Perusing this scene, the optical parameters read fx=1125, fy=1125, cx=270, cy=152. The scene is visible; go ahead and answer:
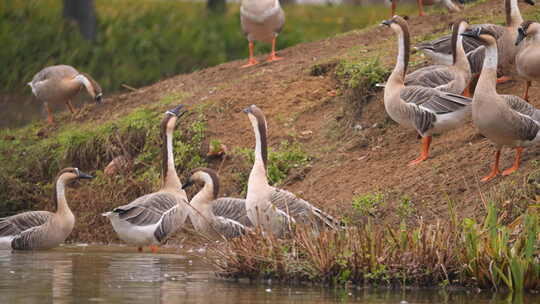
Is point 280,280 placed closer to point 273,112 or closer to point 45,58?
point 273,112

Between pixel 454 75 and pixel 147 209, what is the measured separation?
388cm

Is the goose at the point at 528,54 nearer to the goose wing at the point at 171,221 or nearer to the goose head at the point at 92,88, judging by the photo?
the goose wing at the point at 171,221

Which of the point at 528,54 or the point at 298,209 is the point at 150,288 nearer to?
the point at 298,209

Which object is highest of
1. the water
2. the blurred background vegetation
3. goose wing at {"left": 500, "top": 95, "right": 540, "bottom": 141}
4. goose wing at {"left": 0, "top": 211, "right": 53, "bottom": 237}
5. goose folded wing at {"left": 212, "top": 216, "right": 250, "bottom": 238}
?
the blurred background vegetation

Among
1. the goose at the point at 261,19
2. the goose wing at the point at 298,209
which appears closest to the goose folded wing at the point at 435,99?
the goose wing at the point at 298,209

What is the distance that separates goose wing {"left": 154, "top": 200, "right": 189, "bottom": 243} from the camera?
42.7 ft

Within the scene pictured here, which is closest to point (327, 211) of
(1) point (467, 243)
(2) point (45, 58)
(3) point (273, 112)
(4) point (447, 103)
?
(4) point (447, 103)

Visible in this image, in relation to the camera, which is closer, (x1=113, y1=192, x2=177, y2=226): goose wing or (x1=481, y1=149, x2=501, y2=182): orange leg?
(x1=481, y1=149, x2=501, y2=182): orange leg

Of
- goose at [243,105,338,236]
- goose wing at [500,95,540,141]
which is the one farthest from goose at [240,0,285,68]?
goose wing at [500,95,540,141]

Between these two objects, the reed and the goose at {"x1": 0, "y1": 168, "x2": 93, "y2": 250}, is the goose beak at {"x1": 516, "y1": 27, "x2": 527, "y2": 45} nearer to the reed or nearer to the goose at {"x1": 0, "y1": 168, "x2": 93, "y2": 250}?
the reed

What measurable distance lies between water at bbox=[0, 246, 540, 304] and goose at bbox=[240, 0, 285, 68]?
676cm

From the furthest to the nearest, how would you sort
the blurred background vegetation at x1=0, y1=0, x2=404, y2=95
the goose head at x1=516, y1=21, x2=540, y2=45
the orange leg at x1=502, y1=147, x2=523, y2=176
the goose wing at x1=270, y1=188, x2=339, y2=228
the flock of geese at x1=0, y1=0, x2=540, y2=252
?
the blurred background vegetation at x1=0, y1=0, x2=404, y2=95
the goose head at x1=516, y1=21, x2=540, y2=45
the orange leg at x1=502, y1=147, x2=523, y2=176
the flock of geese at x1=0, y1=0, x2=540, y2=252
the goose wing at x1=270, y1=188, x2=339, y2=228

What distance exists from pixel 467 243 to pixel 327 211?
2790mm

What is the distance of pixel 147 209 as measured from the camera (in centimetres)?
1308
